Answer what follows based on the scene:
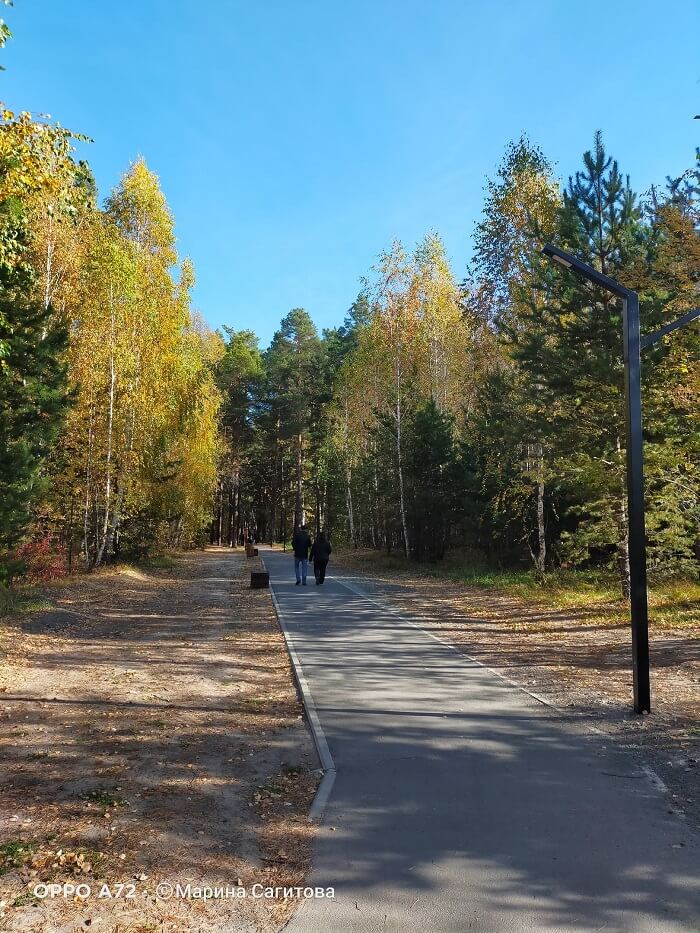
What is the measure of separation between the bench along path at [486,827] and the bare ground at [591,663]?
1.12ft

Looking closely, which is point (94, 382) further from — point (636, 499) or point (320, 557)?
point (636, 499)

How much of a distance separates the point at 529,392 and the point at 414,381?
14879mm

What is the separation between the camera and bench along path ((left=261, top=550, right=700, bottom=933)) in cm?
331

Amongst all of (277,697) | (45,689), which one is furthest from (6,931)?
(45,689)

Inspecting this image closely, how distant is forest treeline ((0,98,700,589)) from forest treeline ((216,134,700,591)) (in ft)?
0.24

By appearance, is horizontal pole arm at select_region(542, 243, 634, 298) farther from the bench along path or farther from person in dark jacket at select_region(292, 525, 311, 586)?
person in dark jacket at select_region(292, 525, 311, 586)

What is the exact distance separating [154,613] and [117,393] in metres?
10.4

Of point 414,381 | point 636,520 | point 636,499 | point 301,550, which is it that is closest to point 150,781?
point 636,520

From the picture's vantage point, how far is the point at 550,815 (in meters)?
4.40

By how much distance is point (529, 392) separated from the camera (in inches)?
637

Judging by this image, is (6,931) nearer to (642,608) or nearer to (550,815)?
(550,815)

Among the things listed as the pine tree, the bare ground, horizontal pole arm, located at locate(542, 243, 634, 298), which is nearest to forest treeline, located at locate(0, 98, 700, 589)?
the pine tree

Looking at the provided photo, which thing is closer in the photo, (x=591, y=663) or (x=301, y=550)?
(x=591, y=663)

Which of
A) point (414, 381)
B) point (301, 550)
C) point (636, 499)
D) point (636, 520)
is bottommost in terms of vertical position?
point (301, 550)
